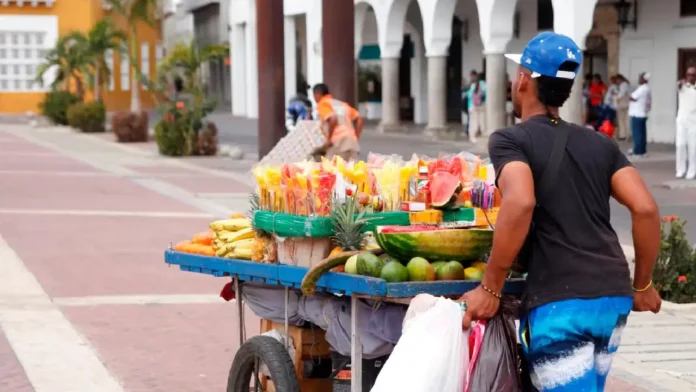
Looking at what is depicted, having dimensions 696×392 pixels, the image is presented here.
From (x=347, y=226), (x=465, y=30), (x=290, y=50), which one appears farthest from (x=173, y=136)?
(x=347, y=226)

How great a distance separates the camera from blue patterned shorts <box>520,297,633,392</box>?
4262mm

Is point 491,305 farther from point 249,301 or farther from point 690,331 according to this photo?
point 690,331

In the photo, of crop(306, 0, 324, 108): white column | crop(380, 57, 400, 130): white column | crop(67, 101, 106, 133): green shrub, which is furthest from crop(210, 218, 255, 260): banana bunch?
crop(67, 101, 106, 133): green shrub

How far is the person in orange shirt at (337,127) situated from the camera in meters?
13.8

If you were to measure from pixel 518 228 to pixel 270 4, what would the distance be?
17310 millimetres

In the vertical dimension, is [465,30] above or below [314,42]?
above

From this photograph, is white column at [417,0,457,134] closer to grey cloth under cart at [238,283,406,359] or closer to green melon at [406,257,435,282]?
grey cloth under cart at [238,283,406,359]

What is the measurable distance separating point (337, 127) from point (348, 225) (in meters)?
9.04

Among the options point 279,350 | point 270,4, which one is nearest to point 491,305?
point 279,350

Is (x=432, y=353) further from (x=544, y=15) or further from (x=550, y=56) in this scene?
(x=544, y=15)

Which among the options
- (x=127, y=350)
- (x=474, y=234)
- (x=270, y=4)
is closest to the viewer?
(x=474, y=234)

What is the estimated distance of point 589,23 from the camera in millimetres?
23000

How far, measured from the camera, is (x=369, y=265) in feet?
15.6

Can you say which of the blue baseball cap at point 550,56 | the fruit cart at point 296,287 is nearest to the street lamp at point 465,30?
the fruit cart at point 296,287
